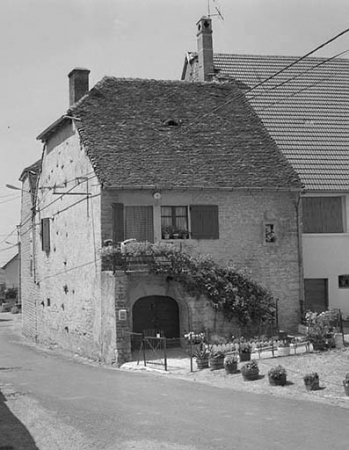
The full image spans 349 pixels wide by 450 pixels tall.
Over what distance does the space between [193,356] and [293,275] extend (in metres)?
6.61

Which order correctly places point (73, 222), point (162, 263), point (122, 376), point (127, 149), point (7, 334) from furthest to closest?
point (7, 334), point (73, 222), point (127, 149), point (162, 263), point (122, 376)

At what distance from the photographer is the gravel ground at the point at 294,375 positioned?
15.7 metres

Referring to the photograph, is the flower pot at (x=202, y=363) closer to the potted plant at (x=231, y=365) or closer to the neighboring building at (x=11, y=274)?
the potted plant at (x=231, y=365)

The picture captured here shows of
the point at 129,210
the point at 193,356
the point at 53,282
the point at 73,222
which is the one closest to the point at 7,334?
the point at 53,282

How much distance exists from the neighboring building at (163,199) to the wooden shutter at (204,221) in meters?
0.04

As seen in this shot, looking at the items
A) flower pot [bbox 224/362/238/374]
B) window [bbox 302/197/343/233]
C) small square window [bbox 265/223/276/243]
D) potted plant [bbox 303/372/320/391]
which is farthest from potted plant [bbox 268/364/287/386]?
window [bbox 302/197/343/233]

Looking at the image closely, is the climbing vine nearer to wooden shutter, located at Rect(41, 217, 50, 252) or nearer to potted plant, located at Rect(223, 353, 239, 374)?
potted plant, located at Rect(223, 353, 239, 374)

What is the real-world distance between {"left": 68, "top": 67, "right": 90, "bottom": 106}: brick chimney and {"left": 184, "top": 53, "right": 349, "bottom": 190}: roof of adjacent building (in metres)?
5.76

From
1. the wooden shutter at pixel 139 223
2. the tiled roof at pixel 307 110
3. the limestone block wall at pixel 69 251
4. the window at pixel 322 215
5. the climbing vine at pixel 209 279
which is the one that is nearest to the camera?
the climbing vine at pixel 209 279

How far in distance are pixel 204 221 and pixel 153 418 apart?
1381 cm

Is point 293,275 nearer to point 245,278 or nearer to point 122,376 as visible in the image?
point 245,278

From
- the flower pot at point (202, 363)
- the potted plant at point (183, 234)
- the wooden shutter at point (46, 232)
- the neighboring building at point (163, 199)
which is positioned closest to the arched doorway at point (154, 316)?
the neighboring building at point (163, 199)

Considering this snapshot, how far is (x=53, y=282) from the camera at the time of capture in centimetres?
3300

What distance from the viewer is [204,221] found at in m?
26.1
